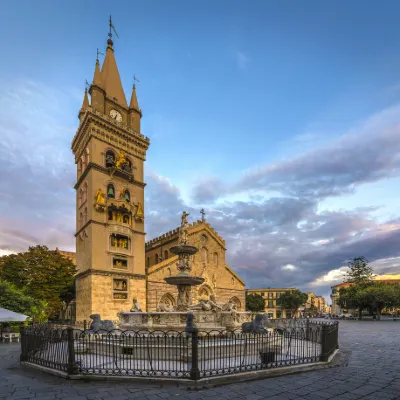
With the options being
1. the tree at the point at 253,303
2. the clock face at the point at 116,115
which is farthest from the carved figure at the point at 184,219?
the tree at the point at 253,303

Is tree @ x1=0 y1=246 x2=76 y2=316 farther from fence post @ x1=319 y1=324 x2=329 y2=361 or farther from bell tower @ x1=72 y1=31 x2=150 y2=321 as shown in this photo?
fence post @ x1=319 y1=324 x2=329 y2=361

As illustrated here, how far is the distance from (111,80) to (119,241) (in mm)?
20169

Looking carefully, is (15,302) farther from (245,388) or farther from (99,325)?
(245,388)

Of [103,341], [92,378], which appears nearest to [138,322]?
[103,341]

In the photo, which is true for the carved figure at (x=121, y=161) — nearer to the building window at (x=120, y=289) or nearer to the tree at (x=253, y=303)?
the building window at (x=120, y=289)

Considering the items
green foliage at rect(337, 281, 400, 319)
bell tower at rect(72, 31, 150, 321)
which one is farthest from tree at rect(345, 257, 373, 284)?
bell tower at rect(72, 31, 150, 321)

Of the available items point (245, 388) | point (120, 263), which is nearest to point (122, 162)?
point (120, 263)

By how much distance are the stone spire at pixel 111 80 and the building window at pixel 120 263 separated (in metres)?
19.0

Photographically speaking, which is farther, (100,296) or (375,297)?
(375,297)

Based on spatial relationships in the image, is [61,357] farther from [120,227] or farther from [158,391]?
[120,227]

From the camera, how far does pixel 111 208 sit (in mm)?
33250

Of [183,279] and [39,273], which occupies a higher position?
[183,279]

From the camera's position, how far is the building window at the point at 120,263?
32.5 meters

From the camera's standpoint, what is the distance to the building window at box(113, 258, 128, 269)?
3248 cm
